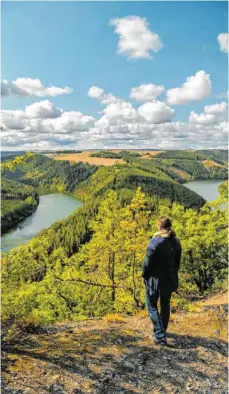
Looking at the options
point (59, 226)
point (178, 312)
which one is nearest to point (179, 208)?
point (178, 312)

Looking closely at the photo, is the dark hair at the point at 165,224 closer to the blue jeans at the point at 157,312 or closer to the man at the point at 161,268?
the man at the point at 161,268

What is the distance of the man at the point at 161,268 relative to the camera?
7.77 m

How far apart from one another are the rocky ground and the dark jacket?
1652mm

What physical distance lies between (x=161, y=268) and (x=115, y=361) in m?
2.39

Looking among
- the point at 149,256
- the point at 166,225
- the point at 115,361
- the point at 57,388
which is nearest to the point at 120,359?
the point at 115,361

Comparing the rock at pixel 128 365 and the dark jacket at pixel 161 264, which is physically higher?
the dark jacket at pixel 161 264

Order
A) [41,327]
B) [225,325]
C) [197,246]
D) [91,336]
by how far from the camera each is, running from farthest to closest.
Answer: [197,246] < [225,325] < [41,327] < [91,336]

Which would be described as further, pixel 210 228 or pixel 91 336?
pixel 210 228

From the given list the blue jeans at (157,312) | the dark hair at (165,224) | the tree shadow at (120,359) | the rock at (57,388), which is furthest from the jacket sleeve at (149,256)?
the rock at (57,388)

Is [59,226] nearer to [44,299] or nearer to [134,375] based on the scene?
[44,299]

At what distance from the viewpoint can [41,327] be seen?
32.2 feet

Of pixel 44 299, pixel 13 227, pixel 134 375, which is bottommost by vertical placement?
pixel 13 227

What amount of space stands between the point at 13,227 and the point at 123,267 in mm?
172300

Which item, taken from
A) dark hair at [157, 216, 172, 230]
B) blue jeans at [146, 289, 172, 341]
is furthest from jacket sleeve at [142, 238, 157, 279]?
blue jeans at [146, 289, 172, 341]
